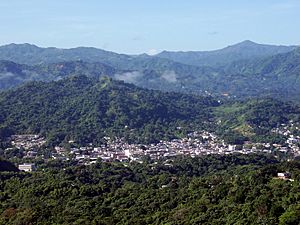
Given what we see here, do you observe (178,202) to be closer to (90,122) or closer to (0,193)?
(0,193)

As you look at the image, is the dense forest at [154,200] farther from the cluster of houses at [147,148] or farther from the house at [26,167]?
the cluster of houses at [147,148]

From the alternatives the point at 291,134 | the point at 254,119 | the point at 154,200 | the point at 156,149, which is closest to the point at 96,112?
the point at 156,149

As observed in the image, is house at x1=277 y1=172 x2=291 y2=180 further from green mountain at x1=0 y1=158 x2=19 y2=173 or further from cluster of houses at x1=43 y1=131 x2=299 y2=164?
cluster of houses at x1=43 y1=131 x2=299 y2=164

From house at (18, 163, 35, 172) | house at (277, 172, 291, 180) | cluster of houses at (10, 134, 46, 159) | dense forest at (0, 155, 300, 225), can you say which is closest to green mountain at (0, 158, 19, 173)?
house at (18, 163, 35, 172)

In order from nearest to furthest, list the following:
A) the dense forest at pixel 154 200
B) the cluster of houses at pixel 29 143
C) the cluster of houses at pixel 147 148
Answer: the dense forest at pixel 154 200 → the cluster of houses at pixel 147 148 → the cluster of houses at pixel 29 143

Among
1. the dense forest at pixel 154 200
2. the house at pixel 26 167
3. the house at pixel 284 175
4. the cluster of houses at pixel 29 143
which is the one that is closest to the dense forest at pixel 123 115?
the cluster of houses at pixel 29 143

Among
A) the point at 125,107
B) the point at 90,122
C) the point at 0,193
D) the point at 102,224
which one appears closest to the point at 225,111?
the point at 125,107
